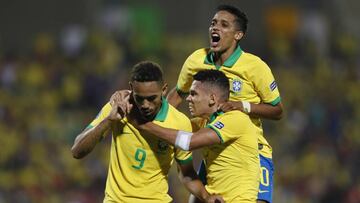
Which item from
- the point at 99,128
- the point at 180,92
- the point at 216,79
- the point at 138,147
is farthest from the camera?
the point at 180,92

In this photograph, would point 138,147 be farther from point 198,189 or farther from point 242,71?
point 242,71

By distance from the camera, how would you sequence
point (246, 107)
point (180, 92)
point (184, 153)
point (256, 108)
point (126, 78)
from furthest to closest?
1. point (126, 78)
2. point (180, 92)
3. point (256, 108)
4. point (246, 107)
5. point (184, 153)

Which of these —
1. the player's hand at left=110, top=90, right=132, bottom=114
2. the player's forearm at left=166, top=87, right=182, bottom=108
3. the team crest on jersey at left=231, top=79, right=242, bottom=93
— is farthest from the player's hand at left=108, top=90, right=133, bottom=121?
the player's forearm at left=166, top=87, right=182, bottom=108

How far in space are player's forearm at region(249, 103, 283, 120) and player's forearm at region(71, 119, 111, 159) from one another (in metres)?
1.23

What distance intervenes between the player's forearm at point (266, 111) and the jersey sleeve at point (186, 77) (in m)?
0.62

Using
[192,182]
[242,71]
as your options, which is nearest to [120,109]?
[192,182]

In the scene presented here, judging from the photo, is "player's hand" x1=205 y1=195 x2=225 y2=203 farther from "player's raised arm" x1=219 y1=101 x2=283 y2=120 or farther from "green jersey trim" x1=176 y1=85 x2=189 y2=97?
"green jersey trim" x1=176 y1=85 x2=189 y2=97

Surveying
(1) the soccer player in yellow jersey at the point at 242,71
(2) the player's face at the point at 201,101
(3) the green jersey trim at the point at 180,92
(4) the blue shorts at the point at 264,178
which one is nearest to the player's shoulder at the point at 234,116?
(2) the player's face at the point at 201,101

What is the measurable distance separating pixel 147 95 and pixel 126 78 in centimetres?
1130

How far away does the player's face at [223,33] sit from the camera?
742 cm

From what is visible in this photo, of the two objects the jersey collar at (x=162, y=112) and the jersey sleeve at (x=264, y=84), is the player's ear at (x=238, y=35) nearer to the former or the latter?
the jersey sleeve at (x=264, y=84)

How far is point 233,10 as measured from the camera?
752cm

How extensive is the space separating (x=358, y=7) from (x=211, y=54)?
16.7 meters

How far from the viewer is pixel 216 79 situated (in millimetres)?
6777
